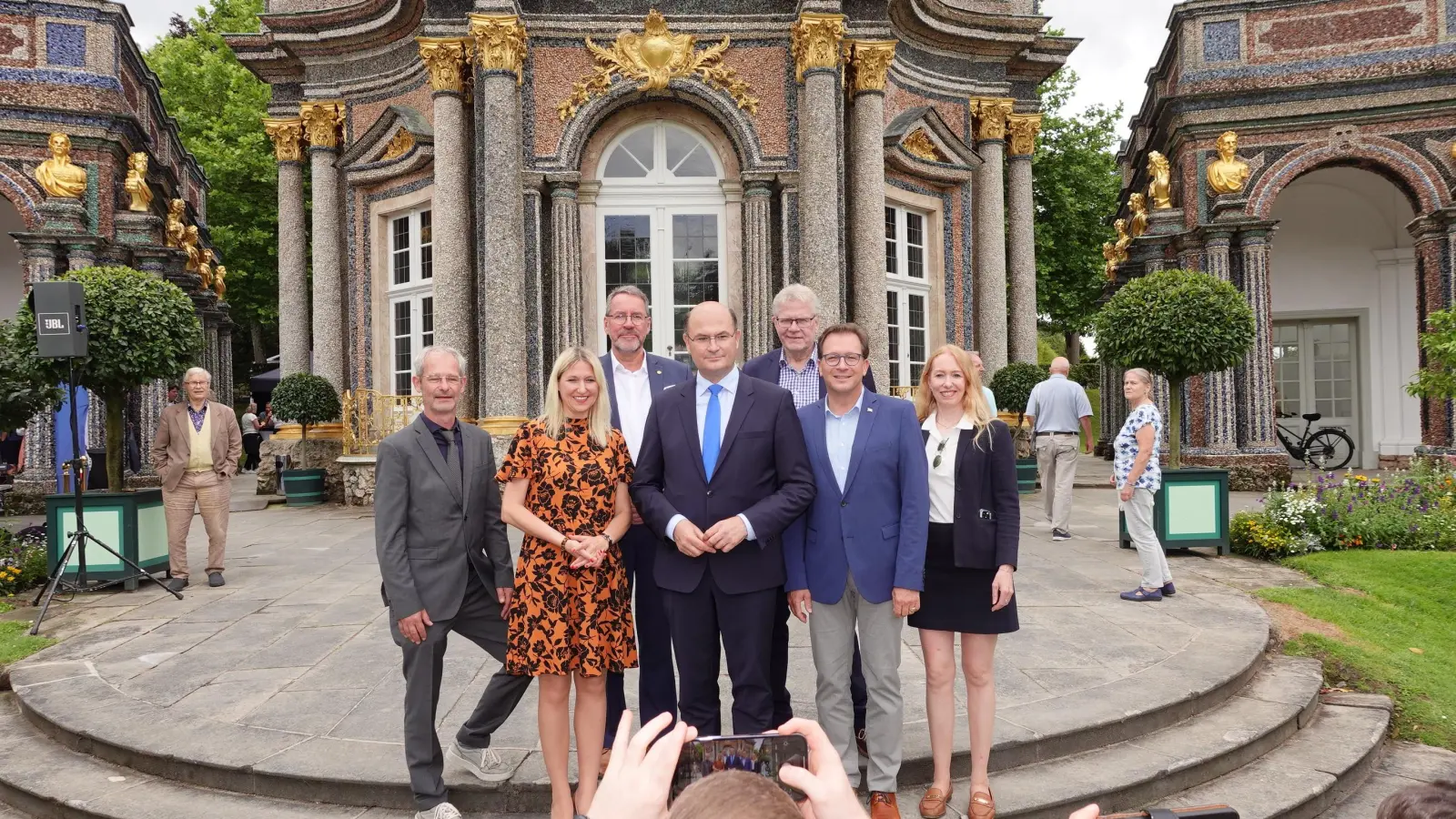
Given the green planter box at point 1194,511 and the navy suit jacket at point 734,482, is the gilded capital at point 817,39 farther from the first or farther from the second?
the navy suit jacket at point 734,482

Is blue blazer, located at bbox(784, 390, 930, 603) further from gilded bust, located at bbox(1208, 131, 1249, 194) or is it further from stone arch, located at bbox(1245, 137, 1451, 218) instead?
stone arch, located at bbox(1245, 137, 1451, 218)

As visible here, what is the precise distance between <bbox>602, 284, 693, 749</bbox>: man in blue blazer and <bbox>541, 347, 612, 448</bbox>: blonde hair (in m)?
0.19

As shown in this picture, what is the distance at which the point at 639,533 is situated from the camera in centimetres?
402

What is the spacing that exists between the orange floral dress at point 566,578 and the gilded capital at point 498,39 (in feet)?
31.7

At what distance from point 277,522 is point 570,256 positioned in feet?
17.3

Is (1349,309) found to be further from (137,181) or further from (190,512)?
(137,181)

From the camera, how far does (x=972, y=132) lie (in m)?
15.7

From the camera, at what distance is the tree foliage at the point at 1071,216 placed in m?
27.5

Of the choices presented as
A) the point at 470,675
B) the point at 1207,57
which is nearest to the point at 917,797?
Answer: the point at 470,675

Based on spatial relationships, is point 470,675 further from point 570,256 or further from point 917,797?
point 570,256

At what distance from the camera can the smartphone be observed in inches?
59.3

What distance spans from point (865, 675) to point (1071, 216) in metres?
26.3

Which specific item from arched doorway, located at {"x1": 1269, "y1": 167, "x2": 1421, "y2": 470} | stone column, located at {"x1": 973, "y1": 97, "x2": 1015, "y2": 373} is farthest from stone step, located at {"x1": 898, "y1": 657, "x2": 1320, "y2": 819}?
arched doorway, located at {"x1": 1269, "y1": 167, "x2": 1421, "y2": 470}

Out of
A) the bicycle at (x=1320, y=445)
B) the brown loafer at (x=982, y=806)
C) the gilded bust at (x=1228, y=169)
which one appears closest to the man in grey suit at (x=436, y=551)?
the brown loafer at (x=982, y=806)
